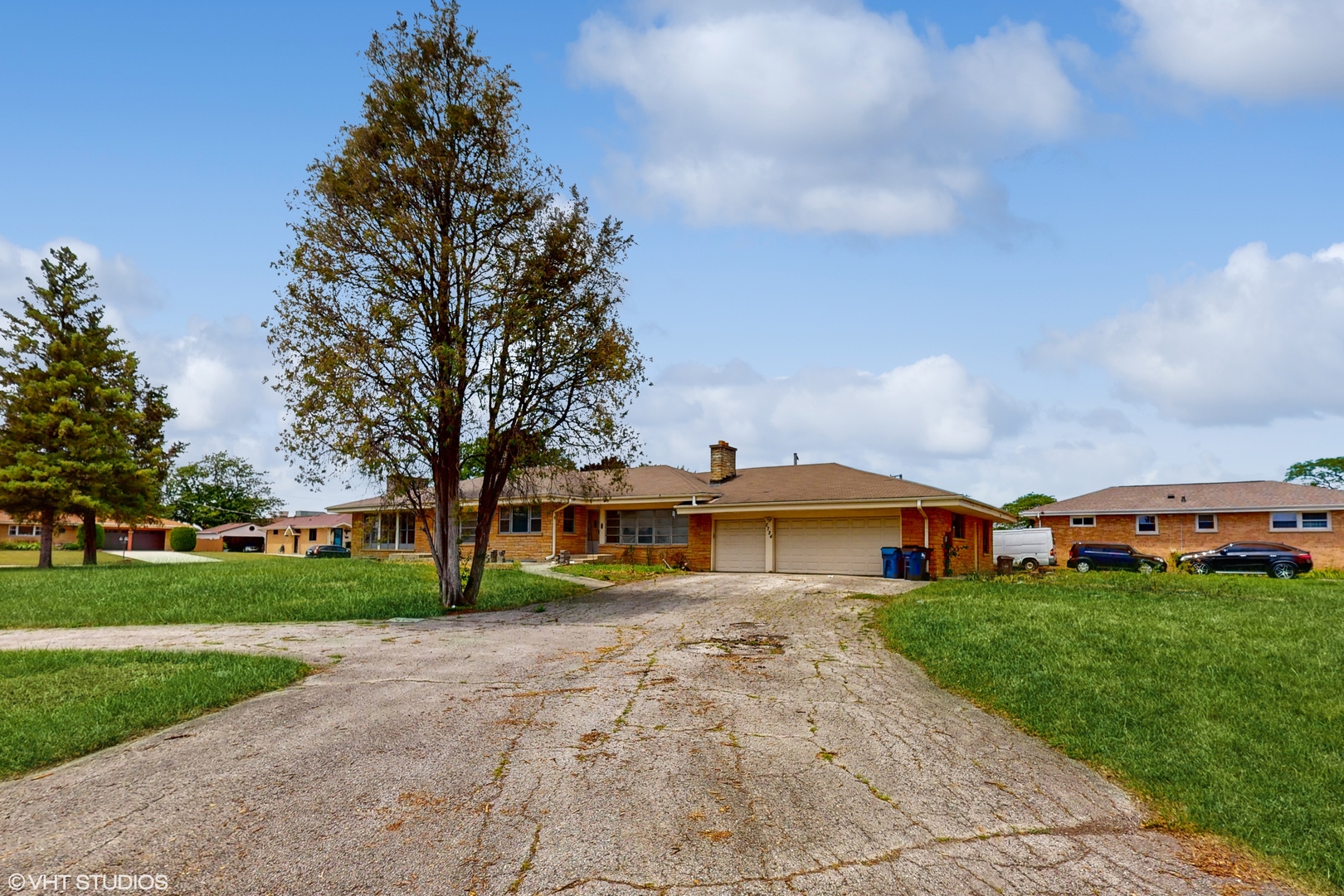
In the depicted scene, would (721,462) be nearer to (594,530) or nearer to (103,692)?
(594,530)

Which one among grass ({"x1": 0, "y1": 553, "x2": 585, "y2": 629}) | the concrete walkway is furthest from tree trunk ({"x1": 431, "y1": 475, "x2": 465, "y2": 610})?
the concrete walkway

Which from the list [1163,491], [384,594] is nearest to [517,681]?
[384,594]

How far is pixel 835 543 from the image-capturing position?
24766 millimetres

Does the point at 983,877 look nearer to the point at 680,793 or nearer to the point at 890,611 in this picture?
the point at 680,793

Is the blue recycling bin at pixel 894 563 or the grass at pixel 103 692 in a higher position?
the blue recycling bin at pixel 894 563

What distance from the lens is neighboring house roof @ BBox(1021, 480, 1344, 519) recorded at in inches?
1262

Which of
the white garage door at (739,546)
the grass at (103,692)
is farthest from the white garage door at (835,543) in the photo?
the grass at (103,692)

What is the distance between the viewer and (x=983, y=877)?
4.27 m

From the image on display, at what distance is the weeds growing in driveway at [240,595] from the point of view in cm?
1430

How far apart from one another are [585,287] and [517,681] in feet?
34.4

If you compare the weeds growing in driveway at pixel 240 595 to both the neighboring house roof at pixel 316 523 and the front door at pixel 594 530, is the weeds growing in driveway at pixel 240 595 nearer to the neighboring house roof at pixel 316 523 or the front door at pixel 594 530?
the front door at pixel 594 530

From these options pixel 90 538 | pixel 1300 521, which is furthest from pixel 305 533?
pixel 1300 521

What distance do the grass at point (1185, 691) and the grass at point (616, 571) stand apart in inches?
363

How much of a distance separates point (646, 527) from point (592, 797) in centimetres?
2442
